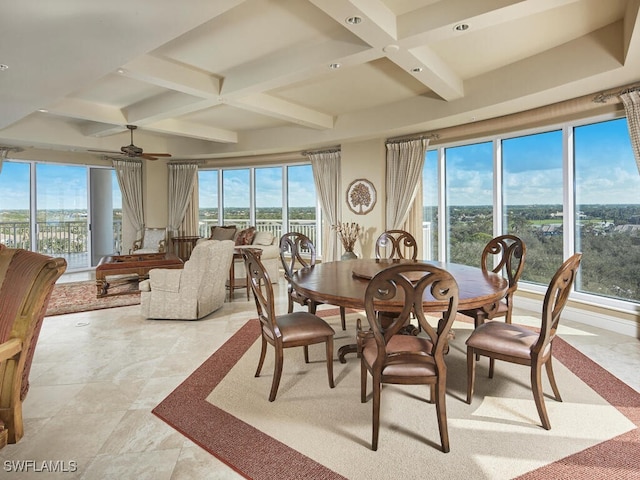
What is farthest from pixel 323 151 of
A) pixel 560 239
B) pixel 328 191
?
pixel 560 239

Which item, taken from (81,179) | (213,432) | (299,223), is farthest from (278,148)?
(213,432)

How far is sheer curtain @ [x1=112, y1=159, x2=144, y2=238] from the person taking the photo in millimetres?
7836

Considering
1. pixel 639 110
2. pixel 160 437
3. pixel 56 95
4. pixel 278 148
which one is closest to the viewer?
pixel 160 437

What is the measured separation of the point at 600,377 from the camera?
8.97ft

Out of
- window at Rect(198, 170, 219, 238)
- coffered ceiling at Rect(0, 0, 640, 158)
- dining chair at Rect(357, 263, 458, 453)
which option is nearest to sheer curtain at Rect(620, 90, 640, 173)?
coffered ceiling at Rect(0, 0, 640, 158)

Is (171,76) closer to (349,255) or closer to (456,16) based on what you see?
(456,16)

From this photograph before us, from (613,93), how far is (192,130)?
5790mm

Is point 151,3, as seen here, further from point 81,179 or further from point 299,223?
point 81,179

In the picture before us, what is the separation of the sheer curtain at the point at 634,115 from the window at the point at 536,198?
36.0 inches

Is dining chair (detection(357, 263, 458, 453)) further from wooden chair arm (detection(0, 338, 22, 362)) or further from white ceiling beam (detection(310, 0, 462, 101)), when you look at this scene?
white ceiling beam (detection(310, 0, 462, 101))

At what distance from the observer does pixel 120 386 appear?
267 cm

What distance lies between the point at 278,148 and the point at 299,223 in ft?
5.37

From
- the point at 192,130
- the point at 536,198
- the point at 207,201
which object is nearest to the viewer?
the point at 536,198

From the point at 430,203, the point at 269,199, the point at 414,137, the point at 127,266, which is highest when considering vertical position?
the point at 414,137
